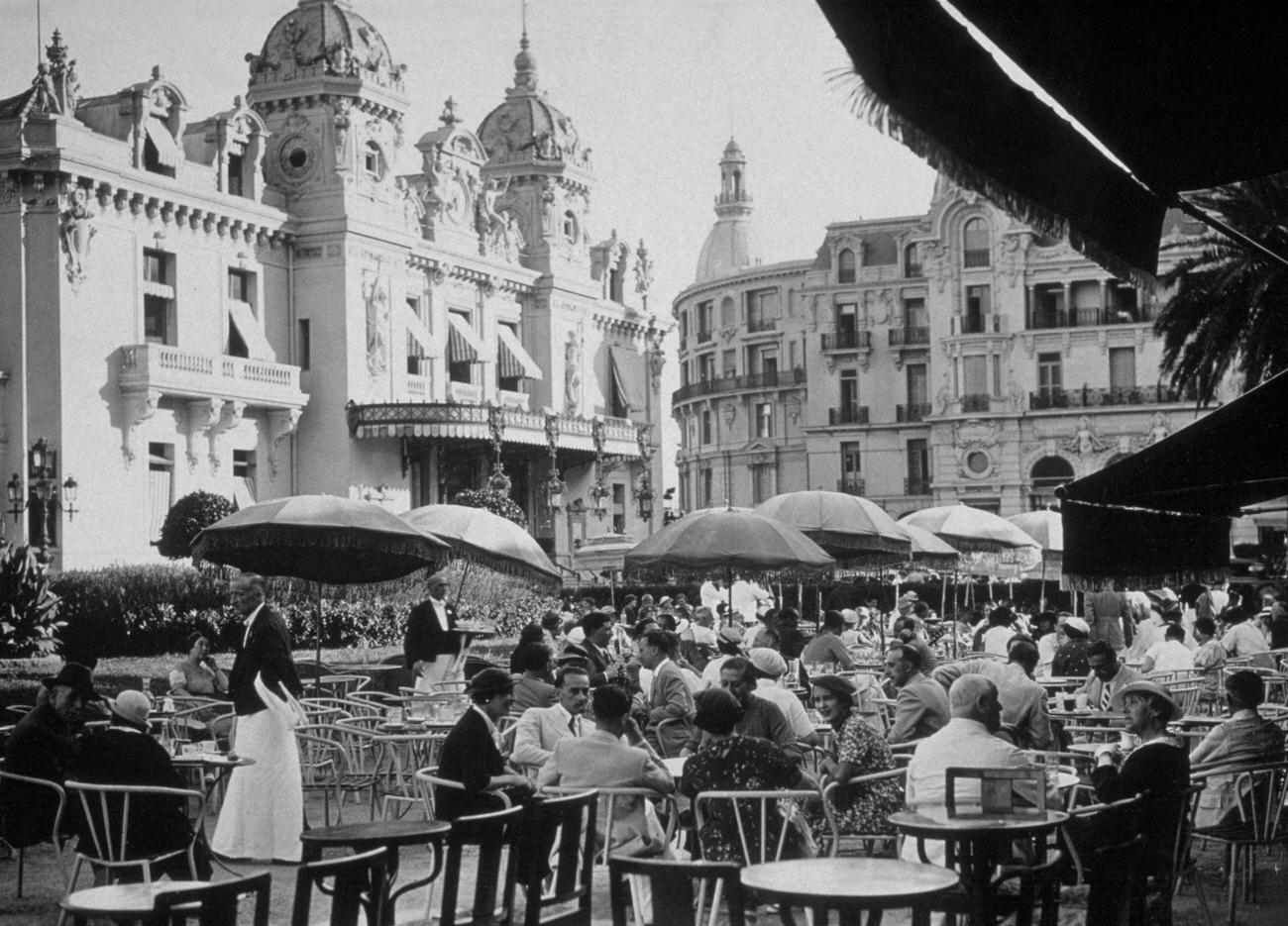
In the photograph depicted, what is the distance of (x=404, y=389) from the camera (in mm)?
45094

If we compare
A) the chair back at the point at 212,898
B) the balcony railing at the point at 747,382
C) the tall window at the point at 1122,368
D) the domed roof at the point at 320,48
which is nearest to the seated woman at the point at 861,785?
the chair back at the point at 212,898

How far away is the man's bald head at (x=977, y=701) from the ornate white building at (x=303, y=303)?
28658 millimetres

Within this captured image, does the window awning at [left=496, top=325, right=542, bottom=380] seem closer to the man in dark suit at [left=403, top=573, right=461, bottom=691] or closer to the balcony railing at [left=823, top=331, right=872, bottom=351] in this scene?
the balcony railing at [left=823, top=331, right=872, bottom=351]

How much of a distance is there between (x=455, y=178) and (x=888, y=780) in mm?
41170

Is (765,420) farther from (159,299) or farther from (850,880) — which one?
(850,880)

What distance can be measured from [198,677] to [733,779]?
7893 millimetres

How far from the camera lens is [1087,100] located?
4.73 meters

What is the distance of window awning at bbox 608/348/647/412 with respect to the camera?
186 ft

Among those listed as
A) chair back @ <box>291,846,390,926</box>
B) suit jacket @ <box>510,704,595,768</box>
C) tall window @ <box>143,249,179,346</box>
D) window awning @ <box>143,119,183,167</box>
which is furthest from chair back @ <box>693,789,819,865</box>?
window awning @ <box>143,119,183,167</box>

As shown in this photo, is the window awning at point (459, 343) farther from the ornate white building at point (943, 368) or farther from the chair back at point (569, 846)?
the chair back at point (569, 846)

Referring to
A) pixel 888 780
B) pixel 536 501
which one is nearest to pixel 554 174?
pixel 536 501

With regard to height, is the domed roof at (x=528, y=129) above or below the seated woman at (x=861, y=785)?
above

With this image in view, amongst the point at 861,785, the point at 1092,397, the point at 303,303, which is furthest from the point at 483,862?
the point at 1092,397

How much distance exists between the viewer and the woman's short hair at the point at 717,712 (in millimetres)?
7758
